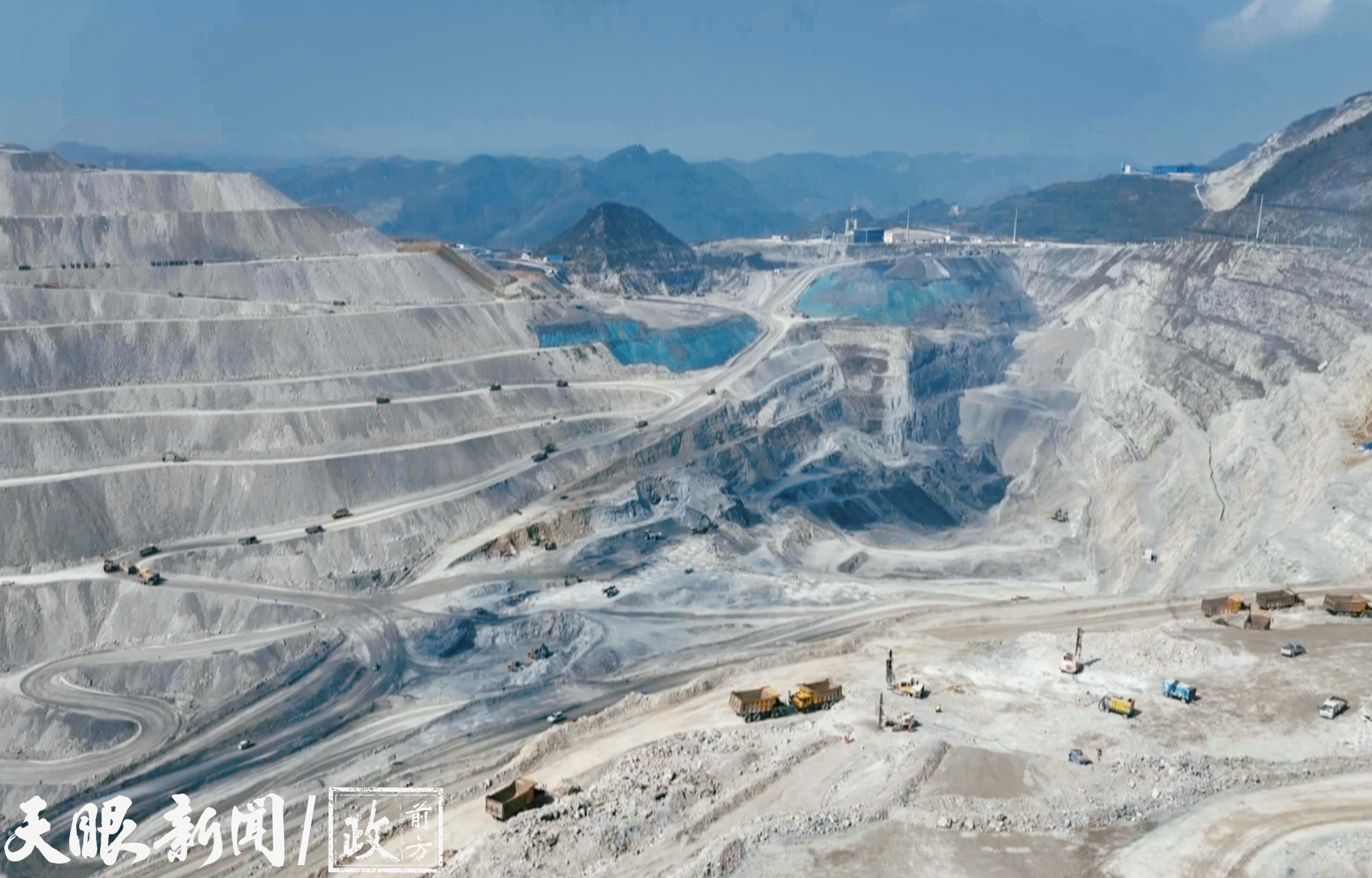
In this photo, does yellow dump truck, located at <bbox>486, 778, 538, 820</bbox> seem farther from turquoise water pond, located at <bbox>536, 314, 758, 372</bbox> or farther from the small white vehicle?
turquoise water pond, located at <bbox>536, 314, 758, 372</bbox>

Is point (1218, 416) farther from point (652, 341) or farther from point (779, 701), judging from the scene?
point (779, 701)

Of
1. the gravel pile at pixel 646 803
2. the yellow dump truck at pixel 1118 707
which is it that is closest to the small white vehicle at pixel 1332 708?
the yellow dump truck at pixel 1118 707

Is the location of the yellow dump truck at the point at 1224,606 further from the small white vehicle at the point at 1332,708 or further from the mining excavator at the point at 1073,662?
the small white vehicle at the point at 1332,708

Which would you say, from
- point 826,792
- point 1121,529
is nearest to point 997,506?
point 1121,529

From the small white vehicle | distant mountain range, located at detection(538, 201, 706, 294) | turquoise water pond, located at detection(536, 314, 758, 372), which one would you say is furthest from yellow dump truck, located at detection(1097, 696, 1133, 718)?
distant mountain range, located at detection(538, 201, 706, 294)

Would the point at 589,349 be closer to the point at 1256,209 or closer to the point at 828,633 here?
the point at 828,633
